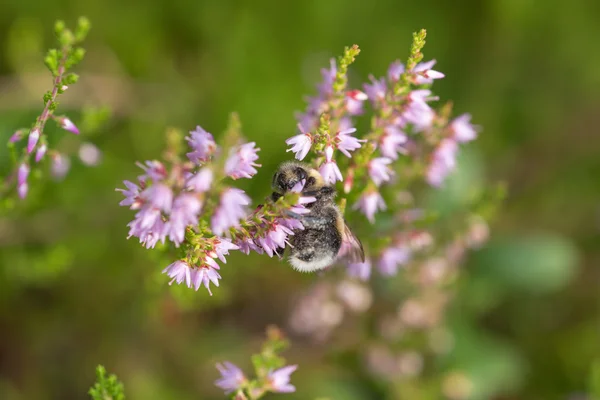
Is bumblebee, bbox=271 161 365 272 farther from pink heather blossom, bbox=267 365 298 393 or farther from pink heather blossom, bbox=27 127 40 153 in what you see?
pink heather blossom, bbox=27 127 40 153

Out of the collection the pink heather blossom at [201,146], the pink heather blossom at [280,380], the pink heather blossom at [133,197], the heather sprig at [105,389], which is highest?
the pink heather blossom at [201,146]

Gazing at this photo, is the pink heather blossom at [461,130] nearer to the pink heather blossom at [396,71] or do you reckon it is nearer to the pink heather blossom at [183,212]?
the pink heather blossom at [396,71]

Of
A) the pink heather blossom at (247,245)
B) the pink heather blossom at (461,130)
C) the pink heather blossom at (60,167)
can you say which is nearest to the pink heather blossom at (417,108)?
the pink heather blossom at (461,130)

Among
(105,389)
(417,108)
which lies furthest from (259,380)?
(417,108)

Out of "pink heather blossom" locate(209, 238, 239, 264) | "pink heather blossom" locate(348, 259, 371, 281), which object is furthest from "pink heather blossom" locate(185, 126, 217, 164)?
"pink heather blossom" locate(348, 259, 371, 281)

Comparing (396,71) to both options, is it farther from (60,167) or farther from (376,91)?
(60,167)

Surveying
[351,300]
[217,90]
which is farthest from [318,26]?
[351,300]
